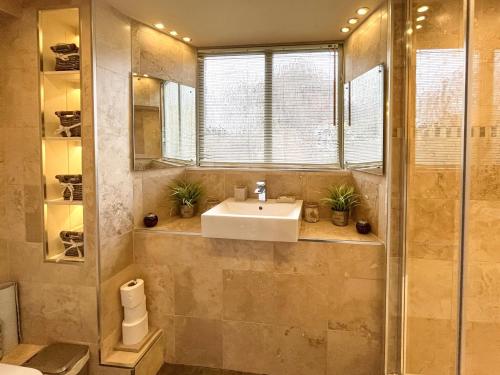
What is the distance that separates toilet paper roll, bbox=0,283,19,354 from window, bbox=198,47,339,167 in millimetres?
1681

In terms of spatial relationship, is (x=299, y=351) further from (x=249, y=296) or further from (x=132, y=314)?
(x=132, y=314)

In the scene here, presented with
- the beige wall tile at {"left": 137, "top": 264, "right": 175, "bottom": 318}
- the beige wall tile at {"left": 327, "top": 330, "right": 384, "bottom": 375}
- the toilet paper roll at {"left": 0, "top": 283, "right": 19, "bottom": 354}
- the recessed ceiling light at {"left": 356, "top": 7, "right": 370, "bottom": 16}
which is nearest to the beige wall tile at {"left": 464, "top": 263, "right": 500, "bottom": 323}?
the beige wall tile at {"left": 327, "top": 330, "right": 384, "bottom": 375}

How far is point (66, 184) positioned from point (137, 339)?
3.59ft

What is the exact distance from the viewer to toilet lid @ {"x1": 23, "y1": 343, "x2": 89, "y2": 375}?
180 centimetres

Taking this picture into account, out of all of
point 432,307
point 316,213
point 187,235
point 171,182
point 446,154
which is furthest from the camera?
point 171,182

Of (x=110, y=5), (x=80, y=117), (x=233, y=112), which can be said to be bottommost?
(x=80, y=117)

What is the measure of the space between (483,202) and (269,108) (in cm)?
171

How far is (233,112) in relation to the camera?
9.52 feet

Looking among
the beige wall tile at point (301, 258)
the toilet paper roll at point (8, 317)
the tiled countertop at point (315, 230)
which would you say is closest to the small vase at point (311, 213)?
the tiled countertop at point (315, 230)

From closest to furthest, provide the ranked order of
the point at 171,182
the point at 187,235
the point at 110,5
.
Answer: the point at 110,5
the point at 187,235
the point at 171,182

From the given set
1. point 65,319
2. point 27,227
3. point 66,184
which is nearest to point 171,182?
point 66,184

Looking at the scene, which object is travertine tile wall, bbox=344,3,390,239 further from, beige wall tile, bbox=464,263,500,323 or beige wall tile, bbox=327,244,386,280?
beige wall tile, bbox=464,263,500,323

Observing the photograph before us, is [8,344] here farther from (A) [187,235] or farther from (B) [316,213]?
(B) [316,213]

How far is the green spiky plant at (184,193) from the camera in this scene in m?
2.75
